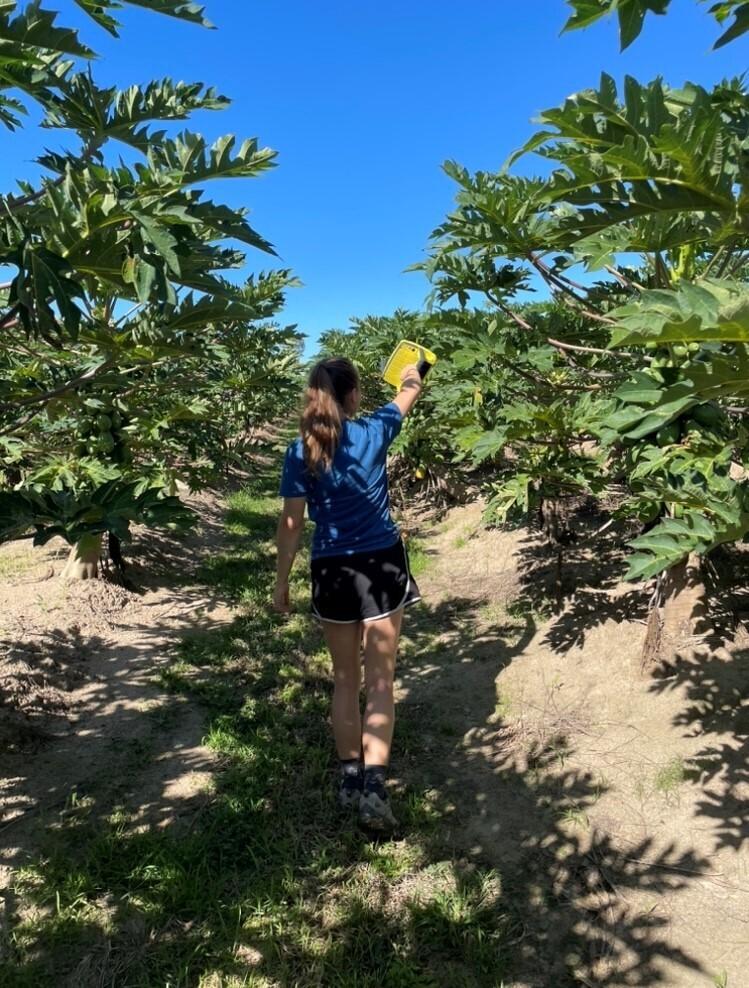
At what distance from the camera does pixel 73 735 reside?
344 cm

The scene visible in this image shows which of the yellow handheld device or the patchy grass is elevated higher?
the yellow handheld device

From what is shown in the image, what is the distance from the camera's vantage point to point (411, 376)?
2.96 meters

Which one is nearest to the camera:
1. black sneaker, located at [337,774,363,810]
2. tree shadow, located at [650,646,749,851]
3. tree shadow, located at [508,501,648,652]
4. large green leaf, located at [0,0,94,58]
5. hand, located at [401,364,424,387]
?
large green leaf, located at [0,0,94,58]

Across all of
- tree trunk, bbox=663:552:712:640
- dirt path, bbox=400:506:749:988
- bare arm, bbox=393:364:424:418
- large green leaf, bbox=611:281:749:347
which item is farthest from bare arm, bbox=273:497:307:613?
tree trunk, bbox=663:552:712:640

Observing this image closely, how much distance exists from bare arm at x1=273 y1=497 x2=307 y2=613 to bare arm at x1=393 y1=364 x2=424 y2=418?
2.02 feet

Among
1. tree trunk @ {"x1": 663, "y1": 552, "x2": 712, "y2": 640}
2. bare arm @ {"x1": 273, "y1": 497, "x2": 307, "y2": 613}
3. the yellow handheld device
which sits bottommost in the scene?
tree trunk @ {"x1": 663, "y1": 552, "x2": 712, "y2": 640}

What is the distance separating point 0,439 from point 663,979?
315 cm

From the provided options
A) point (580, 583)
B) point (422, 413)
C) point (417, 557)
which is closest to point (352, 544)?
point (580, 583)

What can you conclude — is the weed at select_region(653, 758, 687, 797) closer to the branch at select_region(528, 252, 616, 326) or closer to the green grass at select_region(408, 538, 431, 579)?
the branch at select_region(528, 252, 616, 326)

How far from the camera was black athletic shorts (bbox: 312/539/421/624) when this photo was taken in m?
2.70

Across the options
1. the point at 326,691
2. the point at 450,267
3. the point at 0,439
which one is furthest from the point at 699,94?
the point at 326,691

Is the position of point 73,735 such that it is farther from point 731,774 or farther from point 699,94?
point 699,94

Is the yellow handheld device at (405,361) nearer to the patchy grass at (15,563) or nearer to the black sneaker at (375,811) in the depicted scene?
the black sneaker at (375,811)

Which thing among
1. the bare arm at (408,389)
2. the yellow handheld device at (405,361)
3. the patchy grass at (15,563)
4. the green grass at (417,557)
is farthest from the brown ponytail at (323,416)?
the patchy grass at (15,563)
